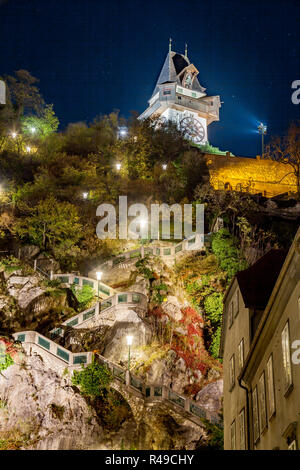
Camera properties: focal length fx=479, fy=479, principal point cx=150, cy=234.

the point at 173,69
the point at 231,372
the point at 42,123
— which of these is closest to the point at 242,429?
the point at 231,372

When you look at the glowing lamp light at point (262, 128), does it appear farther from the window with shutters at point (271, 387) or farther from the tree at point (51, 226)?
the window with shutters at point (271, 387)

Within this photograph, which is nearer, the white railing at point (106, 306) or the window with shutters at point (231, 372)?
the window with shutters at point (231, 372)

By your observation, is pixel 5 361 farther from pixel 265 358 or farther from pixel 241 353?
pixel 265 358

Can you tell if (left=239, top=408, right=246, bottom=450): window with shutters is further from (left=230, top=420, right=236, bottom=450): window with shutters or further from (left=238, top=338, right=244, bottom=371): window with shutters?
(left=238, top=338, right=244, bottom=371): window with shutters

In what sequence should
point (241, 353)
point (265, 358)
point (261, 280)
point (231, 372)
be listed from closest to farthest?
1. point (265, 358)
2. point (241, 353)
3. point (261, 280)
4. point (231, 372)

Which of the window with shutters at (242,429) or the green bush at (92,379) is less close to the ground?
the green bush at (92,379)

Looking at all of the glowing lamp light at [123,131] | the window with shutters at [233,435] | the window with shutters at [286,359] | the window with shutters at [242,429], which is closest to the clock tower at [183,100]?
the glowing lamp light at [123,131]

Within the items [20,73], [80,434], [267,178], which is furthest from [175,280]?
[20,73]
